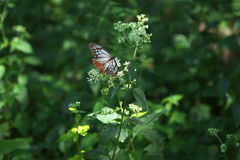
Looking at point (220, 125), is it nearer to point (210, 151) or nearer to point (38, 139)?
point (210, 151)

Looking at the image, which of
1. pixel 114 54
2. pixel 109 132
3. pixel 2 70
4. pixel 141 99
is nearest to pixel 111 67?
pixel 141 99

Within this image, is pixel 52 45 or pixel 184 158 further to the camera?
pixel 52 45

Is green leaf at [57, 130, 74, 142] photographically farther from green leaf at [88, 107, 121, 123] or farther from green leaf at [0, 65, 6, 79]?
green leaf at [0, 65, 6, 79]

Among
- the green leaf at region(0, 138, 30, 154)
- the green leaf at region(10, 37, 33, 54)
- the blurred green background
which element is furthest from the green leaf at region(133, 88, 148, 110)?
the green leaf at region(10, 37, 33, 54)

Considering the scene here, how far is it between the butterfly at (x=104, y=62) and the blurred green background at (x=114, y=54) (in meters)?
0.81

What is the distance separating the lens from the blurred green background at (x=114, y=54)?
127 inches

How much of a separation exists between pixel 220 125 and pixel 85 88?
174 centimetres

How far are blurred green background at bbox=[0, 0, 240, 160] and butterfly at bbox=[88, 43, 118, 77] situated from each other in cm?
81

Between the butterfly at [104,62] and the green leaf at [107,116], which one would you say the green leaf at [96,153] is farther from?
the butterfly at [104,62]

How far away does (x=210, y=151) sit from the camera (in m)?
2.01

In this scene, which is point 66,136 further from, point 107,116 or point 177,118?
point 177,118

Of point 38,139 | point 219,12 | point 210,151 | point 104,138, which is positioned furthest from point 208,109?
point 104,138

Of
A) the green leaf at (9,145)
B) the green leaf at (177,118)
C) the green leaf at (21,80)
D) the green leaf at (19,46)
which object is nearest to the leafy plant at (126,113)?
the green leaf at (9,145)

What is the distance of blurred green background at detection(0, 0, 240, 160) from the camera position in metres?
3.22
